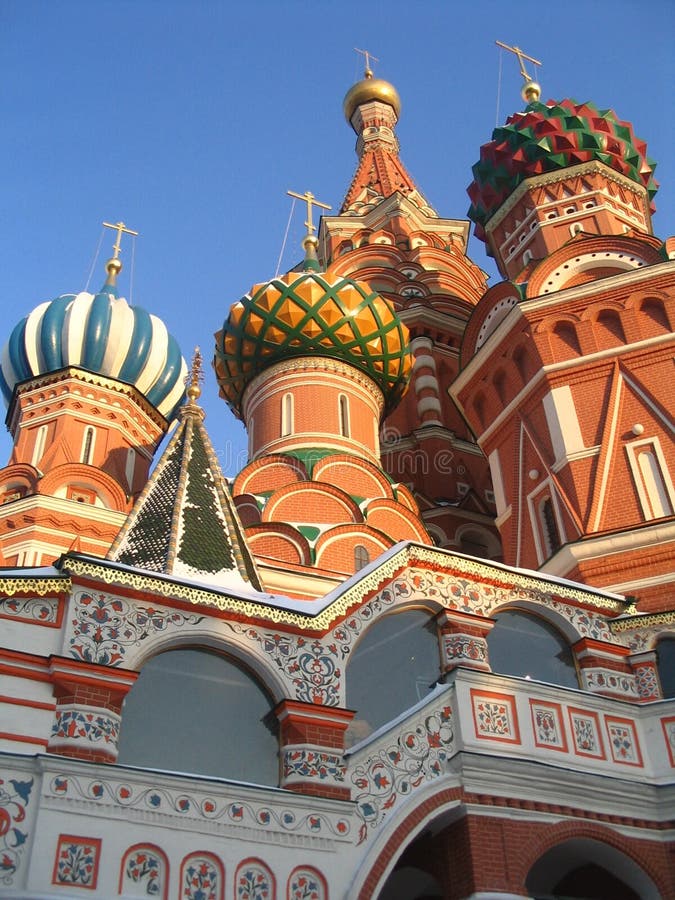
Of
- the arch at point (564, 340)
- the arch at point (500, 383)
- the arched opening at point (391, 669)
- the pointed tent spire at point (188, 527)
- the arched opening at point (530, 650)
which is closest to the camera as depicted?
the arched opening at point (391, 669)

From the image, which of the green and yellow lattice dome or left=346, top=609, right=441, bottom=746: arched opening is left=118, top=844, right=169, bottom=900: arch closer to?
left=346, top=609, right=441, bottom=746: arched opening

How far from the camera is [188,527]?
848cm

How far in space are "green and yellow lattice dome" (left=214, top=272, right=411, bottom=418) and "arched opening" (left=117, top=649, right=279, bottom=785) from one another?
10.1 m

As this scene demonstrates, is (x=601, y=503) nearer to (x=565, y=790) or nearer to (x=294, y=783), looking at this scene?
(x=565, y=790)

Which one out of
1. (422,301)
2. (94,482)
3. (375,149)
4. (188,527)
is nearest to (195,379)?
(188,527)

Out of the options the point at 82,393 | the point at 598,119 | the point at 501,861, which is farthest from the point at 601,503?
the point at 82,393

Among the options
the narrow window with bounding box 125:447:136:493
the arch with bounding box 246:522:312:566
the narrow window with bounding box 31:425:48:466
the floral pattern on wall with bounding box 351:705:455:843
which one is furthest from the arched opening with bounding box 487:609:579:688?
the narrow window with bounding box 31:425:48:466

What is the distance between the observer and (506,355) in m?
13.7

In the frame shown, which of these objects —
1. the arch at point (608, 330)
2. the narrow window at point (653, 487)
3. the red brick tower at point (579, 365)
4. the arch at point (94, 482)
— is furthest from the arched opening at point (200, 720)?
the arch at point (94, 482)

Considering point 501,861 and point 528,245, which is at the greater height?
point 528,245

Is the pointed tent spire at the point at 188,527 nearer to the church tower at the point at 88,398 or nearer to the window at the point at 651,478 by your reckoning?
the window at the point at 651,478

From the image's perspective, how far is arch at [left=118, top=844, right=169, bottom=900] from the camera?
5.57 m

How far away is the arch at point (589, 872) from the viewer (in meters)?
7.03

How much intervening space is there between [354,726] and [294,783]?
4.42 feet
